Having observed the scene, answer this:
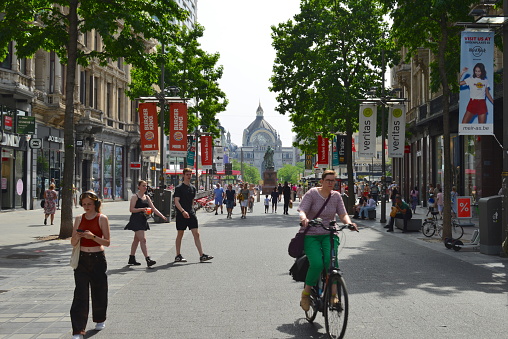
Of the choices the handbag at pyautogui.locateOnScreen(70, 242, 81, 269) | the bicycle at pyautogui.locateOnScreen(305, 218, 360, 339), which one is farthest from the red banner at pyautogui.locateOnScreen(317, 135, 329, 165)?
the handbag at pyautogui.locateOnScreen(70, 242, 81, 269)

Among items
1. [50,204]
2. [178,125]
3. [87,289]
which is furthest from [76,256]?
[178,125]

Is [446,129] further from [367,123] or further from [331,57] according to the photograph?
[331,57]

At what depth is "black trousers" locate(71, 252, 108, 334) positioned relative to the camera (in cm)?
643

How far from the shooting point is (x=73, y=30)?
1773cm

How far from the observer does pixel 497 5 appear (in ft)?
56.2

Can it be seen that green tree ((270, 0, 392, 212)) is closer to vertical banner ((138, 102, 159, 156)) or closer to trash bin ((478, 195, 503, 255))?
vertical banner ((138, 102, 159, 156))

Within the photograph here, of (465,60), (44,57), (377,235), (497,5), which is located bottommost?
(377,235)

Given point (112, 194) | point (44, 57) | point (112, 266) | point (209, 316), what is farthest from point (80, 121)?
point (209, 316)

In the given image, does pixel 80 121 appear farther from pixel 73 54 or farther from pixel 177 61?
pixel 73 54

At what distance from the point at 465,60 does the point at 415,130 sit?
30.2 meters

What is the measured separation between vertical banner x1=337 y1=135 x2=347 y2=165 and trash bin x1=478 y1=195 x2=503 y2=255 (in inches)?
811

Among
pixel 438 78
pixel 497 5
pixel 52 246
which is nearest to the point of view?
pixel 52 246

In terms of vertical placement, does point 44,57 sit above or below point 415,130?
above

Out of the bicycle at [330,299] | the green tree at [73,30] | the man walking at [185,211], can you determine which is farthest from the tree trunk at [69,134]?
the bicycle at [330,299]
